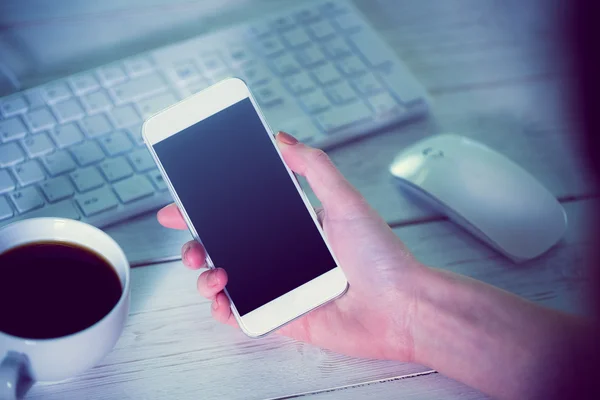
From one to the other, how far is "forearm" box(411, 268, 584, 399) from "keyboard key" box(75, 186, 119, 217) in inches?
10.8

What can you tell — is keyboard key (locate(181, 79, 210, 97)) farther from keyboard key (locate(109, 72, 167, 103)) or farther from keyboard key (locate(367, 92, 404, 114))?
keyboard key (locate(367, 92, 404, 114))

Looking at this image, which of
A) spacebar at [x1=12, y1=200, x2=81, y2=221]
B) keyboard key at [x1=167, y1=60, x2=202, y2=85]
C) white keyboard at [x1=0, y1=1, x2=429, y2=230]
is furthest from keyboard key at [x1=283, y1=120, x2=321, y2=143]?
spacebar at [x1=12, y1=200, x2=81, y2=221]

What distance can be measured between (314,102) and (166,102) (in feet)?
0.46

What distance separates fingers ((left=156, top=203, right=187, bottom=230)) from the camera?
1.74 ft

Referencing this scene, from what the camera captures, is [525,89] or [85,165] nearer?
[85,165]

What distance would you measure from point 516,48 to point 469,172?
0.23 metres

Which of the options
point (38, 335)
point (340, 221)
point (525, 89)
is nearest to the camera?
point (38, 335)

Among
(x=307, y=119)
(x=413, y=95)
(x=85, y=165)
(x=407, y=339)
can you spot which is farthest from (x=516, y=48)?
(x=85, y=165)

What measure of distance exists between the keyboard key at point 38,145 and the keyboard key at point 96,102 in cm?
5

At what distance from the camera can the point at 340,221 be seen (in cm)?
54

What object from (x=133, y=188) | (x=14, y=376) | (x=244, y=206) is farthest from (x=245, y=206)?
(x=14, y=376)

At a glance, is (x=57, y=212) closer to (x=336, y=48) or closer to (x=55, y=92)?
(x=55, y=92)

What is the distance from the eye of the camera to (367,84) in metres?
0.63

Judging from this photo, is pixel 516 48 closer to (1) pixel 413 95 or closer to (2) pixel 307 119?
(1) pixel 413 95
